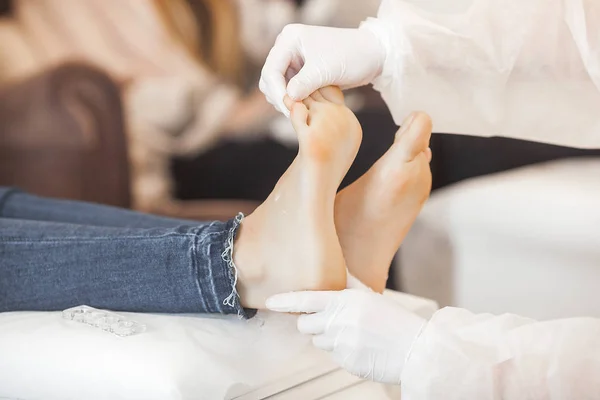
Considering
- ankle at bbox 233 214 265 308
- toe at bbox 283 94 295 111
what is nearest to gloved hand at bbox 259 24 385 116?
toe at bbox 283 94 295 111

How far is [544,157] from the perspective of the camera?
5.08ft

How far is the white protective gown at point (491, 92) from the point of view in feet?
1.96

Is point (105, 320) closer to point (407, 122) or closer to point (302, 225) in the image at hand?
point (302, 225)

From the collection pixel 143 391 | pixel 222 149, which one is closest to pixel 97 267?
pixel 143 391

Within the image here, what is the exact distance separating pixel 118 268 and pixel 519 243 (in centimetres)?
71

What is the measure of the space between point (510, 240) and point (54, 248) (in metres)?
0.75

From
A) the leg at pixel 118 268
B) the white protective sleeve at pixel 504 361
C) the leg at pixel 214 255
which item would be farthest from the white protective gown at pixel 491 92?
the leg at pixel 118 268

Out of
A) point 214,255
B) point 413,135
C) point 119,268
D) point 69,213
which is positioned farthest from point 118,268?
point 413,135

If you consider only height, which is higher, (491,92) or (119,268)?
(491,92)

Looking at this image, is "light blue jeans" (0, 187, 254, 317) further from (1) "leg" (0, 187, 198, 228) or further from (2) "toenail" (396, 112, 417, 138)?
(2) "toenail" (396, 112, 417, 138)

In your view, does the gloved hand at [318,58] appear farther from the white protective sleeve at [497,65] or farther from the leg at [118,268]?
the leg at [118,268]

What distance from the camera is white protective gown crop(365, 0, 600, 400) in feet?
1.96

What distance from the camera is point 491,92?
30.5 inches

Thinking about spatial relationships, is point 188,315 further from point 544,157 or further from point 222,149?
point 222,149
